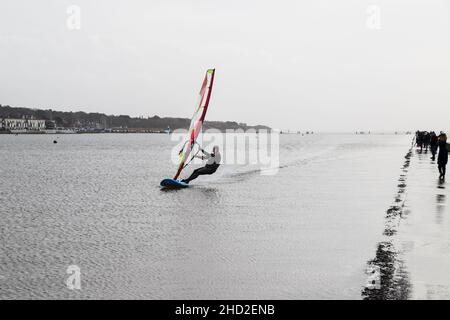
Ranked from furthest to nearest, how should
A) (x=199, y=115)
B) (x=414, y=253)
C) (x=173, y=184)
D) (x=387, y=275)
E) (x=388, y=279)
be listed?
(x=199, y=115), (x=173, y=184), (x=414, y=253), (x=387, y=275), (x=388, y=279)

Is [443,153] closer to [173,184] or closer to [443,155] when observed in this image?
[443,155]

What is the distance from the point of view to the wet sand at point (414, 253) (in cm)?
726

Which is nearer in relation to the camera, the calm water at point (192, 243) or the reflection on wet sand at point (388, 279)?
the reflection on wet sand at point (388, 279)

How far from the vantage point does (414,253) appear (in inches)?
368

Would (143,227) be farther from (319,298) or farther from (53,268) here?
(319,298)

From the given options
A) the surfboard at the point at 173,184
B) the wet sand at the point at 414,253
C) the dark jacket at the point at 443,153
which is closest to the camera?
the wet sand at the point at 414,253

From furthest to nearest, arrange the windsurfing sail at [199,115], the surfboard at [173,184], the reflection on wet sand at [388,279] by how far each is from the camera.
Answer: the surfboard at [173,184] → the windsurfing sail at [199,115] → the reflection on wet sand at [388,279]

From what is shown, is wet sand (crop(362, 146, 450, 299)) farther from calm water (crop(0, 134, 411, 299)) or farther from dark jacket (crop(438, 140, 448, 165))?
dark jacket (crop(438, 140, 448, 165))

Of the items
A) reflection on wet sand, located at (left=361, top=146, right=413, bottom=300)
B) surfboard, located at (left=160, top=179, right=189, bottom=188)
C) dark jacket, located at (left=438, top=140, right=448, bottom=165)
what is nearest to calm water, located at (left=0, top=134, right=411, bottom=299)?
reflection on wet sand, located at (left=361, top=146, right=413, bottom=300)

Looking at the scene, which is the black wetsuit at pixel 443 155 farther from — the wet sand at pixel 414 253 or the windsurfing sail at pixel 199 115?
the windsurfing sail at pixel 199 115

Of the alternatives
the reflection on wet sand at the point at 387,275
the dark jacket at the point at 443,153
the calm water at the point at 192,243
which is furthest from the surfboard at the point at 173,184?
the reflection on wet sand at the point at 387,275

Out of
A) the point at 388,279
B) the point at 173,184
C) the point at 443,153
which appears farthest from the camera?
the point at 173,184

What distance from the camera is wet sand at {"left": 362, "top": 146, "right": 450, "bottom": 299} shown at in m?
7.26

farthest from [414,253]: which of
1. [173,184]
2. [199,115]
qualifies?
[199,115]
